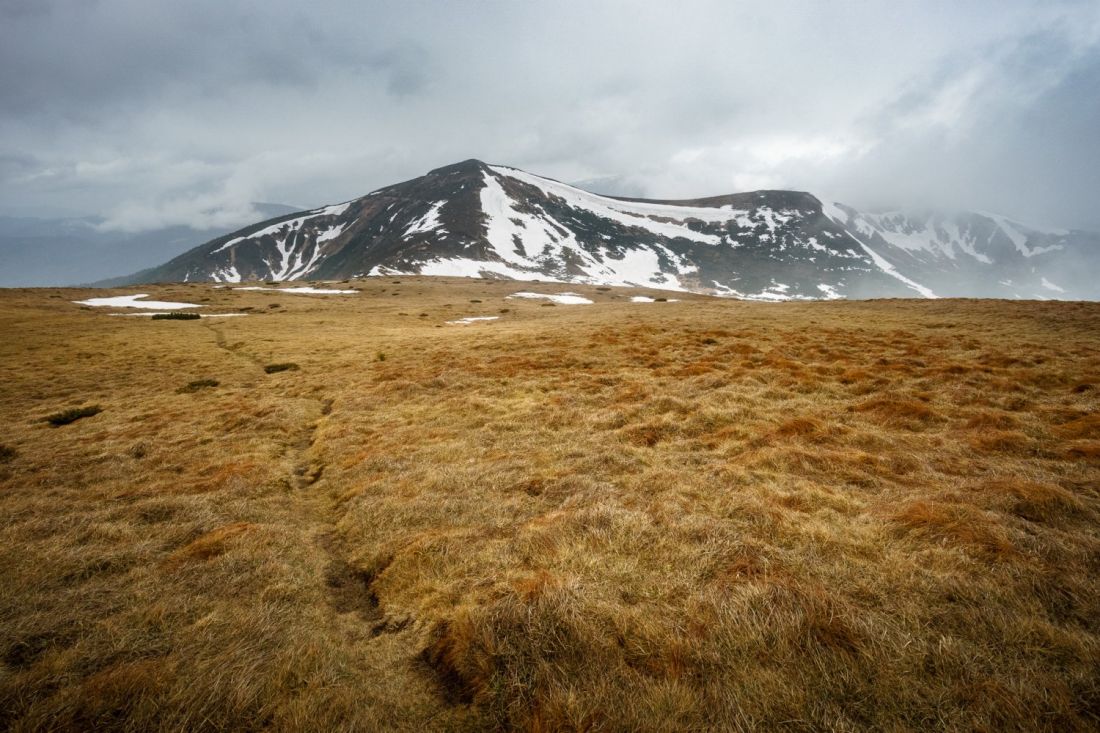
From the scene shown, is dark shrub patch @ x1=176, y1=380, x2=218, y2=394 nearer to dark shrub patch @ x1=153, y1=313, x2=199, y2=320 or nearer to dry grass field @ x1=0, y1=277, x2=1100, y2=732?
dry grass field @ x1=0, y1=277, x2=1100, y2=732

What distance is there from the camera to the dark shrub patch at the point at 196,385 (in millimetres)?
18562

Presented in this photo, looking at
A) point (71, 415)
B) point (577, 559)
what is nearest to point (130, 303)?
point (71, 415)

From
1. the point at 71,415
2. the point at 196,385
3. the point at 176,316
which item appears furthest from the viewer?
the point at 176,316

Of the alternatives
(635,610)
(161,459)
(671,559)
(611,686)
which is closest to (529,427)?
(671,559)

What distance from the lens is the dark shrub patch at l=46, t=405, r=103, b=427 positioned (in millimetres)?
14328

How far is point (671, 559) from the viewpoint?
5.78 meters

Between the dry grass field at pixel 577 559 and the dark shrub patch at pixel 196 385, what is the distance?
11.4 feet

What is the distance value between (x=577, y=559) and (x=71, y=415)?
19.0 meters

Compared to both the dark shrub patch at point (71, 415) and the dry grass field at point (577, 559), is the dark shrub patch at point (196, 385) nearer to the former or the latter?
the dark shrub patch at point (71, 415)

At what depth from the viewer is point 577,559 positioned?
5949 mm

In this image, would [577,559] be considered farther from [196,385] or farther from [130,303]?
[130,303]

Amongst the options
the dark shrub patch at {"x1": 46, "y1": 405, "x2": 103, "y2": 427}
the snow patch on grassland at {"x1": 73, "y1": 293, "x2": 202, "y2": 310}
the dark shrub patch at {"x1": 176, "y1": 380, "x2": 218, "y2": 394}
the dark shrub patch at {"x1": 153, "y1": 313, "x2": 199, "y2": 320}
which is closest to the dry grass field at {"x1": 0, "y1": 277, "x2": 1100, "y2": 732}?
the dark shrub patch at {"x1": 46, "y1": 405, "x2": 103, "y2": 427}

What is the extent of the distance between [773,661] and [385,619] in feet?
14.9

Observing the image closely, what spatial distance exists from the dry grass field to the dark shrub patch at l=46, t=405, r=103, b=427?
1.66 feet
